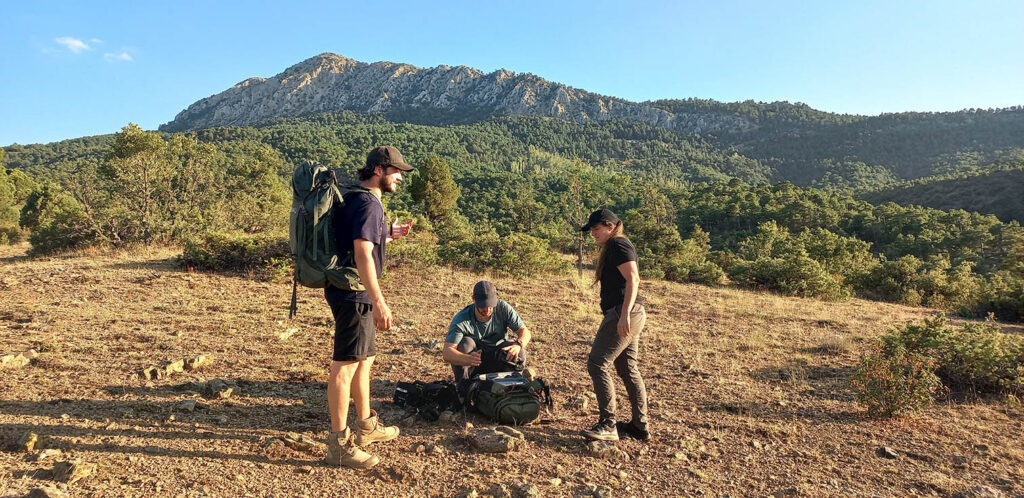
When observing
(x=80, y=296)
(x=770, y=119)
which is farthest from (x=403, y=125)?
(x=80, y=296)

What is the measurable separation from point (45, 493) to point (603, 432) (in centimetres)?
317

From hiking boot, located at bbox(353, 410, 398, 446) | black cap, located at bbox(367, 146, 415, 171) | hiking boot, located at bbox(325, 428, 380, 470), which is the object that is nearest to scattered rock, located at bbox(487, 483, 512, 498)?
hiking boot, located at bbox(325, 428, 380, 470)

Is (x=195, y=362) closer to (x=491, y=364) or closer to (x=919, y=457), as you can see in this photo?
(x=491, y=364)

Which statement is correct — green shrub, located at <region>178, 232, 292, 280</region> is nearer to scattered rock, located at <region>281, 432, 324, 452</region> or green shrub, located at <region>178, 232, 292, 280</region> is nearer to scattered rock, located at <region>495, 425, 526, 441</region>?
scattered rock, located at <region>281, 432, 324, 452</region>

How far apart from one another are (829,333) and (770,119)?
153512mm

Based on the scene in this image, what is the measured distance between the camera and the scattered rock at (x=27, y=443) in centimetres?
266

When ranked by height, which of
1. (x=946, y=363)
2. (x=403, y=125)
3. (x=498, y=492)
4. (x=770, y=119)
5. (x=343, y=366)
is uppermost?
(x=770, y=119)

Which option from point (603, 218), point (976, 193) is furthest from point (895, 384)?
point (976, 193)

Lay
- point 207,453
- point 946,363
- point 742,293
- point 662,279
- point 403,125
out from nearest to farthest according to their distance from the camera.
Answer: point 207,453, point 946,363, point 742,293, point 662,279, point 403,125

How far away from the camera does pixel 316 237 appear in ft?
8.36

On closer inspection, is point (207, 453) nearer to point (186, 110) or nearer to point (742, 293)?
point (742, 293)

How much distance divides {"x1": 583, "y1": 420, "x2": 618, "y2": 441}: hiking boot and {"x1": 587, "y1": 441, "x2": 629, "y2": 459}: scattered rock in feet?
0.26

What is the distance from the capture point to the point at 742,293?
12.6 m

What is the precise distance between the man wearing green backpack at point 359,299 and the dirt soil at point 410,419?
0.93ft
